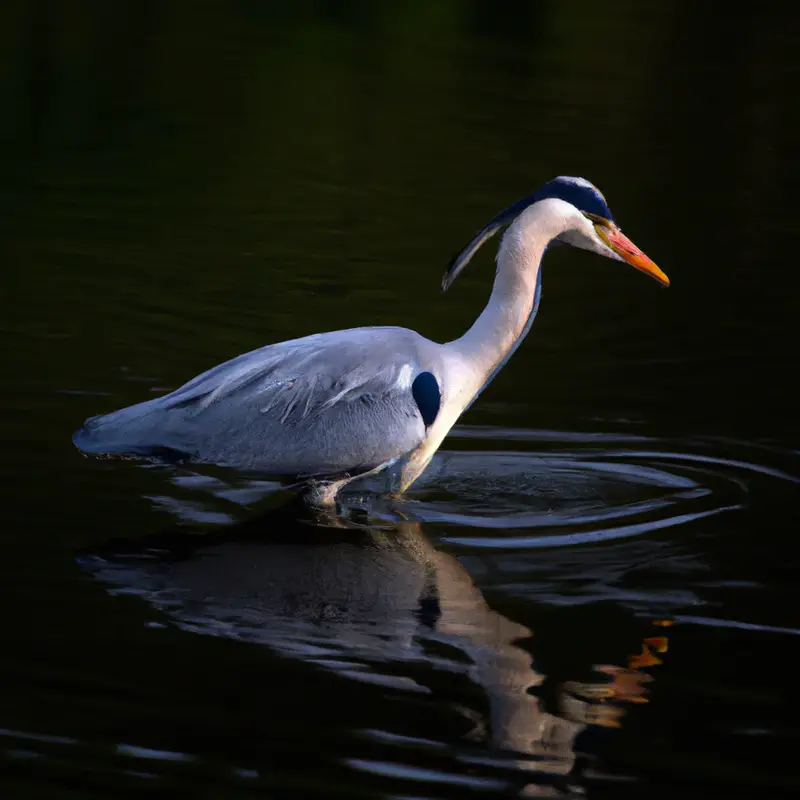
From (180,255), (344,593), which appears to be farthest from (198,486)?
(180,255)

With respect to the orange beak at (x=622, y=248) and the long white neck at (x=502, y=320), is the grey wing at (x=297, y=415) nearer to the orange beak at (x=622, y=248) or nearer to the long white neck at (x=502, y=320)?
the long white neck at (x=502, y=320)

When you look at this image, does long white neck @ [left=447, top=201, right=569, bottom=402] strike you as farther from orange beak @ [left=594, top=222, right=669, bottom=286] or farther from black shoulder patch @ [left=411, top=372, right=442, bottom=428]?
black shoulder patch @ [left=411, top=372, right=442, bottom=428]

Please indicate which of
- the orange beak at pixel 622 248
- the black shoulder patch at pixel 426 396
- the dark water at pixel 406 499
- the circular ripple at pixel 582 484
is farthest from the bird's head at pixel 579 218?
the dark water at pixel 406 499

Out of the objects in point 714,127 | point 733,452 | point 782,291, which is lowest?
point 733,452

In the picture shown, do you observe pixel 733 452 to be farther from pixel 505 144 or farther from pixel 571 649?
pixel 505 144

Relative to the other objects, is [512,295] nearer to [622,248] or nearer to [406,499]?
[622,248]

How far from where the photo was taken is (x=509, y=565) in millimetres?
7266

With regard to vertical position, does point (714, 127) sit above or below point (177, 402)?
above

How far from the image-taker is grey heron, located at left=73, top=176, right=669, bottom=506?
7.50 metres

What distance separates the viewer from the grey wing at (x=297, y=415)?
24.5 ft

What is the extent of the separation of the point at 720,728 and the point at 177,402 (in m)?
2.96

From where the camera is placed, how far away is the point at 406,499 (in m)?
8.14

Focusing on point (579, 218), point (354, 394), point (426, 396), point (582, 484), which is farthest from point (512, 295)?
point (582, 484)

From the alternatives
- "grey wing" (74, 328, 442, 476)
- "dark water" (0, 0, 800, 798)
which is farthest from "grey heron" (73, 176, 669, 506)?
"dark water" (0, 0, 800, 798)
